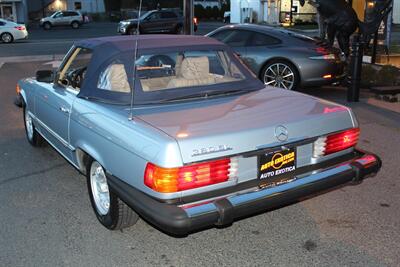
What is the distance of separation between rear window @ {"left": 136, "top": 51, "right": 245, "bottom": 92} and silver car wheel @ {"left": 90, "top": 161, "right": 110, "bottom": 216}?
2.65 feet

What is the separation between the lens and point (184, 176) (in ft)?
10.2

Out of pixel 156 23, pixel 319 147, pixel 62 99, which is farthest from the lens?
pixel 156 23

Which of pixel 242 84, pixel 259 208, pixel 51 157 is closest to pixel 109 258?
pixel 259 208

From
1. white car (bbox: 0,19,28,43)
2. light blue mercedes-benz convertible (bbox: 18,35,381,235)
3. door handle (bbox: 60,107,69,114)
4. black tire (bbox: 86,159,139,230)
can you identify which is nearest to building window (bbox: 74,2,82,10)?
white car (bbox: 0,19,28,43)

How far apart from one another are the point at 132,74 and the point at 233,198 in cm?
143

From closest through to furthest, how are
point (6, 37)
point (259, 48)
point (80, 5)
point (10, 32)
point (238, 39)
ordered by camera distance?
point (259, 48), point (238, 39), point (10, 32), point (6, 37), point (80, 5)

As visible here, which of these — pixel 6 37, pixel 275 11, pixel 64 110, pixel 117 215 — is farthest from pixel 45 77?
pixel 275 11

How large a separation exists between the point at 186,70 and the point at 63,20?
4450cm

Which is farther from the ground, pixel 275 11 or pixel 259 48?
pixel 259 48

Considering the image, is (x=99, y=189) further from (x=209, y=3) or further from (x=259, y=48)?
(x=209, y=3)

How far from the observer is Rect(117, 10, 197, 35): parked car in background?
29984mm

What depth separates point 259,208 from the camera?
10.7 ft

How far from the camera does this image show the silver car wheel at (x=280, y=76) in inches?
368

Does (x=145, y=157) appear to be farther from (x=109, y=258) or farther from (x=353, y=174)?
(x=353, y=174)
